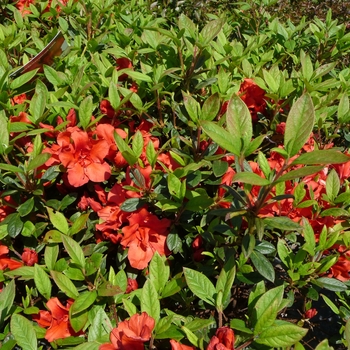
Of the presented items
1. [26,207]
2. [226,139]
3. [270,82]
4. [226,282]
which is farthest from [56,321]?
[270,82]

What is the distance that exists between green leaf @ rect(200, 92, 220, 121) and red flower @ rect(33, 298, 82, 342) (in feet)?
2.27

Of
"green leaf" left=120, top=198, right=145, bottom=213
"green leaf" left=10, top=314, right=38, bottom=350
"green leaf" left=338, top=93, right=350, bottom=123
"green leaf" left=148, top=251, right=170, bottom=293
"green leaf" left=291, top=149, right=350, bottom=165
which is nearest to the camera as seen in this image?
"green leaf" left=291, top=149, right=350, bottom=165

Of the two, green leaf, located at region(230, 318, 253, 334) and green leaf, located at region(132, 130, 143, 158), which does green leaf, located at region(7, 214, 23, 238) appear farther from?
green leaf, located at region(230, 318, 253, 334)

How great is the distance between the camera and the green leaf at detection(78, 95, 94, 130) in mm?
1514

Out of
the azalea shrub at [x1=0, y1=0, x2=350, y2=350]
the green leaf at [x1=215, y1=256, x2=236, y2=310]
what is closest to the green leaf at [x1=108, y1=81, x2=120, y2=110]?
the azalea shrub at [x1=0, y1=0, x2=350, y2=350]

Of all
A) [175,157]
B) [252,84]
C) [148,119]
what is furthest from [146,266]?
[252,84]

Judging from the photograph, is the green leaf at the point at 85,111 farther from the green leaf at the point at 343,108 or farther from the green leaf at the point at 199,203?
the green leaf at the point at 343,108

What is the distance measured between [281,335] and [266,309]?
0.23ft

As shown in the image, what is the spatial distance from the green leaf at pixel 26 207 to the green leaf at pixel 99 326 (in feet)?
1.40

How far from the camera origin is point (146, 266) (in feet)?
4.51

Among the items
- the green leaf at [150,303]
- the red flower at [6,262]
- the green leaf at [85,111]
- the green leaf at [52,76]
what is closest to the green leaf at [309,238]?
the green leaf at [150,303]

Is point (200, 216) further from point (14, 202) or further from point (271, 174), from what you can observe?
point (14, 202)

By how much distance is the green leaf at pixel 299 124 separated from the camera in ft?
3.20

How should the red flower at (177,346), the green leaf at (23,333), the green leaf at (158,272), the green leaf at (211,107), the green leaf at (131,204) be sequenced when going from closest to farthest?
the red flower at (177,346)
the green leaf at (23,333)
the green leaf at (158,272)
the green leaf at (131,204)
the green leaf at (211,107)
